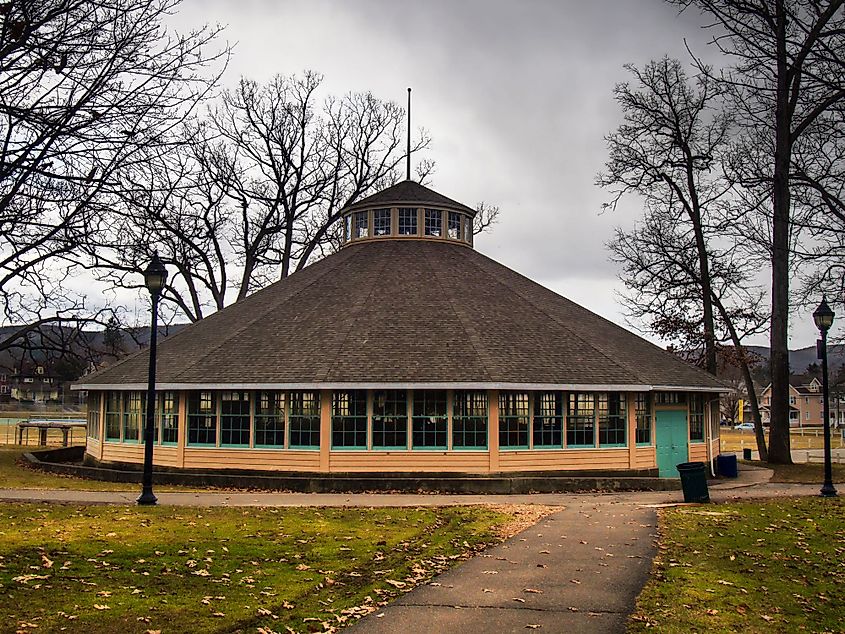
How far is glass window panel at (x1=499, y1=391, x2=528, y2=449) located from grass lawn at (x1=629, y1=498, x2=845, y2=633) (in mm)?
6304

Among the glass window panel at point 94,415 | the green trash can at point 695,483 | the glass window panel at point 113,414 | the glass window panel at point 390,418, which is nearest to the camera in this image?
the green trash can at point 695,483

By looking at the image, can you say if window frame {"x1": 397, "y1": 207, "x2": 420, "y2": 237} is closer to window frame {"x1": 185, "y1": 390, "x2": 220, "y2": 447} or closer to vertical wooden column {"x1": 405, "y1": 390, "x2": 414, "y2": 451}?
vertical wooden column {"x1": 405, "y1": 390, "x2": 414, "y2": 451}

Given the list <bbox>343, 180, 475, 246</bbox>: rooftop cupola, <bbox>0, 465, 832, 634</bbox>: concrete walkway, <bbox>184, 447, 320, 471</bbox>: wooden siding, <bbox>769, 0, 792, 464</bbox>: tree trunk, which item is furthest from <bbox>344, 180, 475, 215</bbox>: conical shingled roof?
<bbox>0, 465, 832, 634</bbox>: concrete walkway

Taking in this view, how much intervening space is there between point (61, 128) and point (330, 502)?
11841 millimetres

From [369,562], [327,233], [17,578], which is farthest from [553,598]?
[327,233]

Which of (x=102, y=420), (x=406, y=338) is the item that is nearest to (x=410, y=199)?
(x=406, y=338)

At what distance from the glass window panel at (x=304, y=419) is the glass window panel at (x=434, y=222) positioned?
1166cm

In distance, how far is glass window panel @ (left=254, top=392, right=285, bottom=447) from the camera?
24578 mm

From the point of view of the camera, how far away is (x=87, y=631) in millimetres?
8617

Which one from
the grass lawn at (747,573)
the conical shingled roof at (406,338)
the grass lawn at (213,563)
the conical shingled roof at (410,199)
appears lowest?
the grass lawn at (747,573)

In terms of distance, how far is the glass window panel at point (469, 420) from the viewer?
24.2m

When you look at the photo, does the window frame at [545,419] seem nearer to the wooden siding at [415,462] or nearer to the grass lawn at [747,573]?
the wooden siding at [415,462]

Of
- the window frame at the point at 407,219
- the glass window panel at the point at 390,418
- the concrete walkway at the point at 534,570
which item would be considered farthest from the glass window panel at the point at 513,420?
the window frame at the point at 407,219

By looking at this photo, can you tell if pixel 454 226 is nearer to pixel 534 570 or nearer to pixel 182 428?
pixel 182 428
